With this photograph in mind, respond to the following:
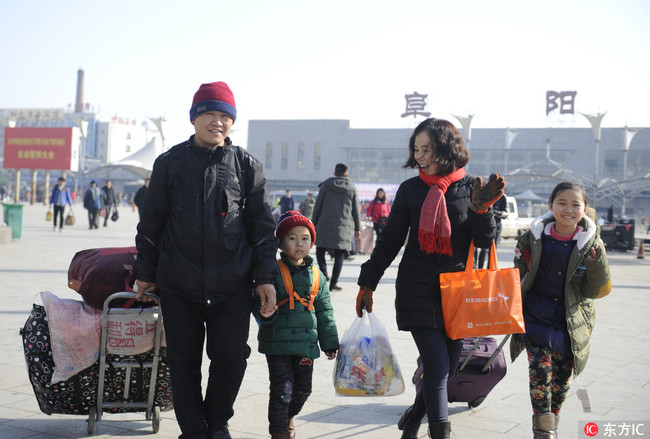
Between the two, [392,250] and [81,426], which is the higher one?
[392,250]

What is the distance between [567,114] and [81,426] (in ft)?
252

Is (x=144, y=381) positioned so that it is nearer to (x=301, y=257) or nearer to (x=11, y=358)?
(x=301, y=257)

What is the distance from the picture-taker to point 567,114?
75.5m

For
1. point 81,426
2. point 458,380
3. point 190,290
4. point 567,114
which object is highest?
point 567,114

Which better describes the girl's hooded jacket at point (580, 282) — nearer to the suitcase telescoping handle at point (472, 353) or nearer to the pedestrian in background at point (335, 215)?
the suitcase telescoping handle at point (472, 353)

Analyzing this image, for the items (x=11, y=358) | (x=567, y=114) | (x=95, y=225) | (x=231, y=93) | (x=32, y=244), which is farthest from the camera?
(x=567, y=114)

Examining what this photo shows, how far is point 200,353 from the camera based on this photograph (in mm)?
3457

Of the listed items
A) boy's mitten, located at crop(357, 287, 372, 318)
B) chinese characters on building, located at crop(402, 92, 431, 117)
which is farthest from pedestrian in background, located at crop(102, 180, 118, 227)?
chinese characters on building, located at crop(402, 92, 431, 117)

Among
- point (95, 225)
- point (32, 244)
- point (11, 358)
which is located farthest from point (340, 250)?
point (95, 225)

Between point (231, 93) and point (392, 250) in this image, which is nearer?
point (231, 93)

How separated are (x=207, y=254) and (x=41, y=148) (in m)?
66.8

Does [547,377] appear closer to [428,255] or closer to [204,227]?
[428,255]

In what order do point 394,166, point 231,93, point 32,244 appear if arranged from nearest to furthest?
1. point 231,93
2. point 32,244
3. point 394,166

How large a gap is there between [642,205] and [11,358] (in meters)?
79.7
